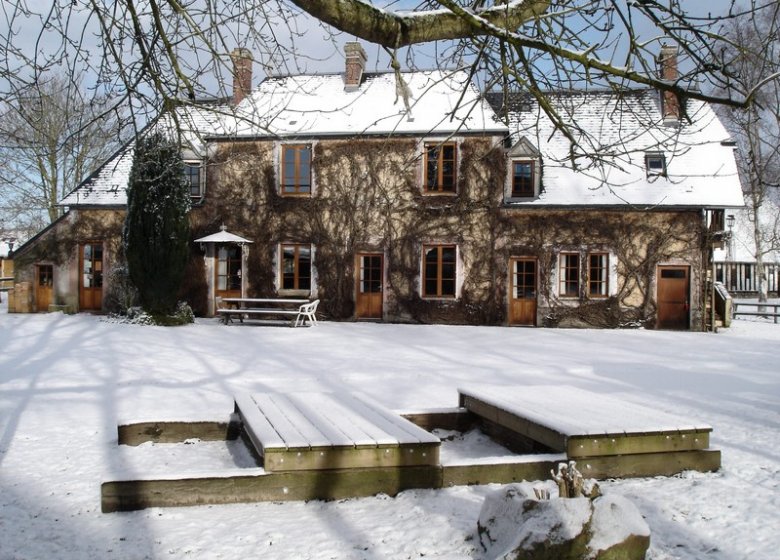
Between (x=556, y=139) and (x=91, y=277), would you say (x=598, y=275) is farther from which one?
(x=91, y=277)

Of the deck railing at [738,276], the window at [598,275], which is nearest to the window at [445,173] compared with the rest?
the window at [598,275]

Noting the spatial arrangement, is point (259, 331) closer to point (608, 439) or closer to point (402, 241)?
point (402, 241)

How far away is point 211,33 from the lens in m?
4.47

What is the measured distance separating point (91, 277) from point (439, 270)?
10907 mm

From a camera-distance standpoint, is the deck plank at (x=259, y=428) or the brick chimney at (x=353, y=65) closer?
the deck plank at (x=259, y=428)

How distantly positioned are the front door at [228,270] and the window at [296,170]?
2450 millimetres

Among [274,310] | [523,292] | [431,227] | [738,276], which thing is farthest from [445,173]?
[738,276]

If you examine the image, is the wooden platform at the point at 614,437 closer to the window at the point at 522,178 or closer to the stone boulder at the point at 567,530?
the stone boulder at the point at 567,530

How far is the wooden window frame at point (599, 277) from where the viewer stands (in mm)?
18453

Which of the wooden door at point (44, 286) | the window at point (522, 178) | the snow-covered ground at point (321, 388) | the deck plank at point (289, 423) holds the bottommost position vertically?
the snow-covered ground at point (321, 388)

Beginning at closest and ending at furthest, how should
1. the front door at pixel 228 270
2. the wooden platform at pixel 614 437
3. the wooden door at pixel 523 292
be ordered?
1. the wooden platform at pixel 614 437
2. the wooden door at pixel 523 292
3. the front door at pixel 228 270

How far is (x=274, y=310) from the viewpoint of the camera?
55.8 ft

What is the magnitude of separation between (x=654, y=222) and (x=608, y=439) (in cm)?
1523

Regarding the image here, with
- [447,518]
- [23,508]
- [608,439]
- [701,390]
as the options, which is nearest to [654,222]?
[701,390]
